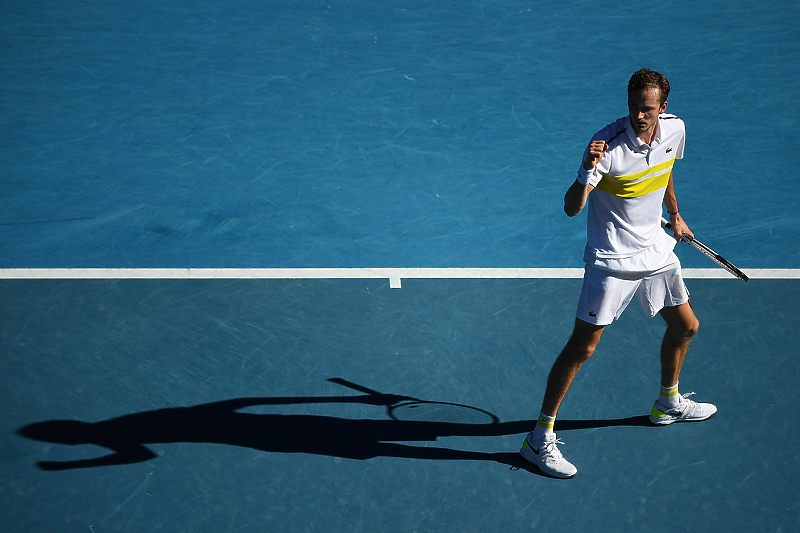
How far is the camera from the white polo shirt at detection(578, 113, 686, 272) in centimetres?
391

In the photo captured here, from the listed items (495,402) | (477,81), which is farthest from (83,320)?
(477,81)

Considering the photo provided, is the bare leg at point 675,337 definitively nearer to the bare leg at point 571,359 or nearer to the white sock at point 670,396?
the white sock at point 670,396

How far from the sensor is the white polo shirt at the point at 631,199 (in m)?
3.91

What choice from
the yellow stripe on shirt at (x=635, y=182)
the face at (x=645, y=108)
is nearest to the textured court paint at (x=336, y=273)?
the yellow stripe on shirt at (x=635, y=182)

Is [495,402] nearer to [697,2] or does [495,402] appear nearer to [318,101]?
[318,101]

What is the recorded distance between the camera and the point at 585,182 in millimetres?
3734

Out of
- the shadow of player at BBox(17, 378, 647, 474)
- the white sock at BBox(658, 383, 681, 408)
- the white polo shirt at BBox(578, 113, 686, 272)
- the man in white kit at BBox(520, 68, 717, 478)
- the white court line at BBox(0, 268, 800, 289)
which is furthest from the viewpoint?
the white court line at BBox(0, 268, 800, 289)

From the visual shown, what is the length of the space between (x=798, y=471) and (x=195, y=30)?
7.48 metres

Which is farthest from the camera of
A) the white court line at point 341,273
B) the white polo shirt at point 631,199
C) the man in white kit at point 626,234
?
the white court line at point 341,273

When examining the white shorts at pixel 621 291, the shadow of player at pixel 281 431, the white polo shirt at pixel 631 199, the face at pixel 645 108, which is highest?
the face at pixel 645 108

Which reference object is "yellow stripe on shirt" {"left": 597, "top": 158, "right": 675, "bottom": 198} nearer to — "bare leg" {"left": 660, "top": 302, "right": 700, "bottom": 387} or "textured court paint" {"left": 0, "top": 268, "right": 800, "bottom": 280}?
"bare leg" {"left": 660, "top": 302, "right": 700, "bottom": 387}

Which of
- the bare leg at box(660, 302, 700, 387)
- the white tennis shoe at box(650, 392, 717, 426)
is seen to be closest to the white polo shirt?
the bare leg at box(660, 302, 700, 387)

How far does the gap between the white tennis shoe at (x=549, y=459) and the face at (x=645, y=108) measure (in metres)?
1.81

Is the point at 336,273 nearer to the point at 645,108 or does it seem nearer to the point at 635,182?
the point at 635,182
